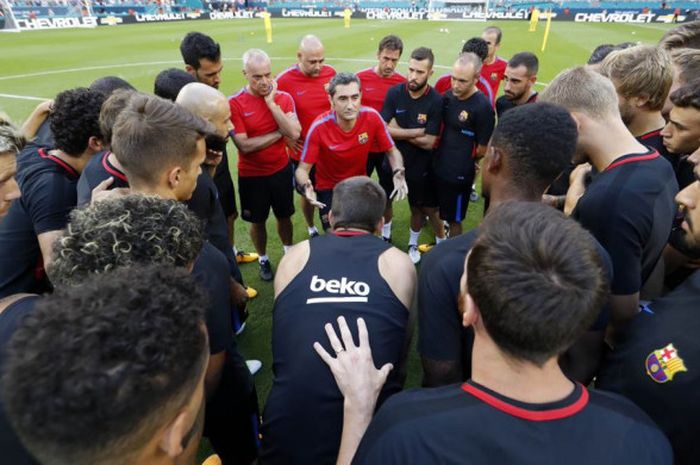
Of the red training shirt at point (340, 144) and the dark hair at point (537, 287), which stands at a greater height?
the dark hair at point (537, 287)

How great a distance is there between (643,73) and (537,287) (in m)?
2.44

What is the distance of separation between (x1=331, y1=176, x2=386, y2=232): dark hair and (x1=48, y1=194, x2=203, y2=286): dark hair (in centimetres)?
107

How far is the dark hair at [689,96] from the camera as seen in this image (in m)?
2.47

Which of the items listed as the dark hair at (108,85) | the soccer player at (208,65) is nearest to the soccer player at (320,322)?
the soccer player at (208,65)

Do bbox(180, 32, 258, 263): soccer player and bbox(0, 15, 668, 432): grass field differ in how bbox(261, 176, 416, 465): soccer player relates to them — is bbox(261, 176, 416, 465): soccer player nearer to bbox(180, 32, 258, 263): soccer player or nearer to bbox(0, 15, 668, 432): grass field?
bbox(0, 15, 668, 432): grass field

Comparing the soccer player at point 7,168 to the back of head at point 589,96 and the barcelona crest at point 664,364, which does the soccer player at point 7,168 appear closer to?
the back of head at point 589,96

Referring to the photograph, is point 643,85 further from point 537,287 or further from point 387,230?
point 387,230

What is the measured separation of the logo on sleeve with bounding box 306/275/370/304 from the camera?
202cm

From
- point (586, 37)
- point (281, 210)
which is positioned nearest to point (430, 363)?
point (281, 210)

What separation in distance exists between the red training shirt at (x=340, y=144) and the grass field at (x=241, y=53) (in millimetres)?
1398

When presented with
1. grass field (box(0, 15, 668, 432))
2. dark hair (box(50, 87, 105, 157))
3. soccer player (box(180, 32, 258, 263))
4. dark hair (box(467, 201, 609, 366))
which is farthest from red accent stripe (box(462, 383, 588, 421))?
soccer player (box(180, 32, 258, 263))

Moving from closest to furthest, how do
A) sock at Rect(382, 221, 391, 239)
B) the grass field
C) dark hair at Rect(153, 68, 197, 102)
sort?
dark hair at Rect(153, 68, 197, 102), the grass field, sock at Rect(382, 221, 391, 239)

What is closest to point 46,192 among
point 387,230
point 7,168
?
point 7,168

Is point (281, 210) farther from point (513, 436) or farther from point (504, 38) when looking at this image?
point (504, 38)
